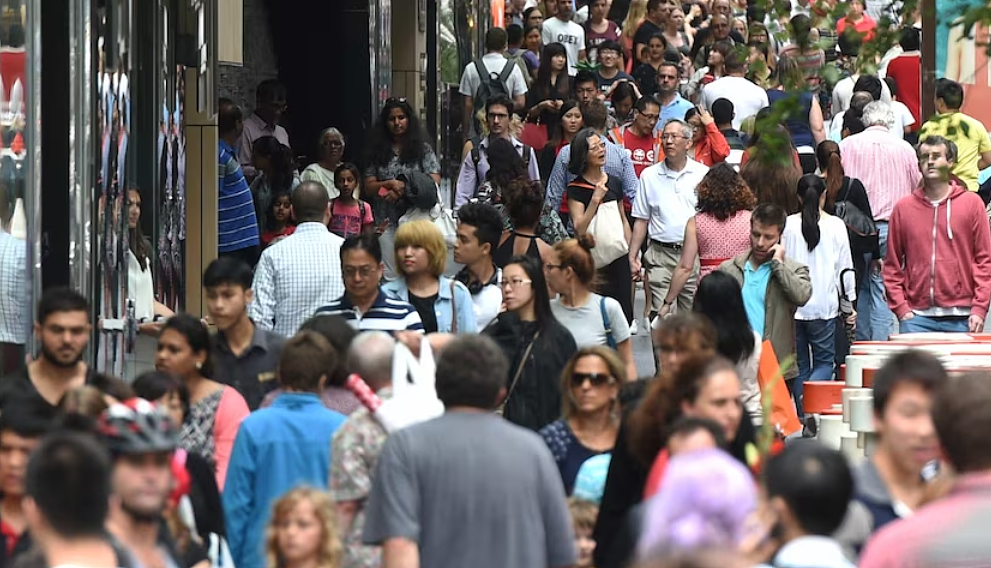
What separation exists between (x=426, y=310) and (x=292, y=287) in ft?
3.08

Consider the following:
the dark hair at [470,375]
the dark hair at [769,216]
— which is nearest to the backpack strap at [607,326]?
the dark hair at [769,216]

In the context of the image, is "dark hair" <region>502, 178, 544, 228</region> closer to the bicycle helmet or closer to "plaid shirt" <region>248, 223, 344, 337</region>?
"plaid shirt" <region>248, 223, 344, 337</region>

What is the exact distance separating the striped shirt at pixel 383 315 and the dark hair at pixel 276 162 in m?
6.63

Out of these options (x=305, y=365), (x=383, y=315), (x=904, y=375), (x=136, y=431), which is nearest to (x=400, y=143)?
Answer: (x=383, y=315)

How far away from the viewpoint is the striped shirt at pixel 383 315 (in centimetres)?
1031

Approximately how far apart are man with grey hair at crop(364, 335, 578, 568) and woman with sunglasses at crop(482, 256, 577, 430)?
3.14 m

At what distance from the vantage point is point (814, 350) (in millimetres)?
13906

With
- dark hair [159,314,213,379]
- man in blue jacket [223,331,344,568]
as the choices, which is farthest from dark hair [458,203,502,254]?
man in blue jacket [223,331,344,568]

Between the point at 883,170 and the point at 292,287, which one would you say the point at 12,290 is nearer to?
the point at 292,287

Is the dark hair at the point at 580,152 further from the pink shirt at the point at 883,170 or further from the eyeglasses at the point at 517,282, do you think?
the eyeglasses at the point at 517,282

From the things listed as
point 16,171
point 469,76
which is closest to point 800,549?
point 16,171

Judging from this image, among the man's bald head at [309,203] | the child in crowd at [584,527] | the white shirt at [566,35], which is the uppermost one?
the white shirt at [566,35]

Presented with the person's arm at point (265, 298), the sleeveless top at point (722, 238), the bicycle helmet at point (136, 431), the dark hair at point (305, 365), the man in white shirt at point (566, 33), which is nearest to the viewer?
the bicycle helmet at point (136, 431)

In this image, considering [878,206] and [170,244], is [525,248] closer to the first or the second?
[170,244]
